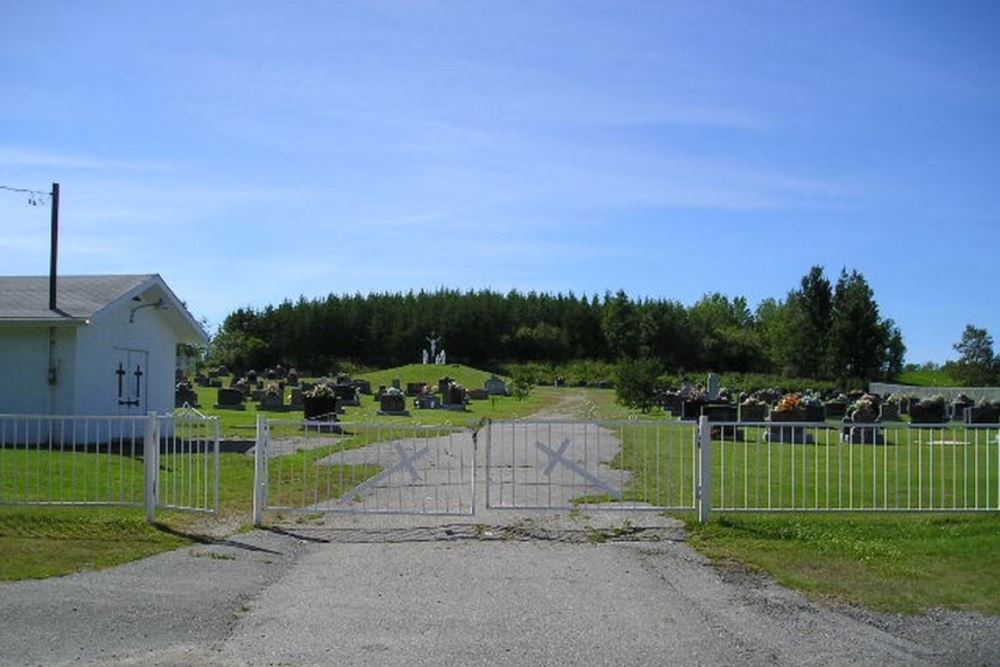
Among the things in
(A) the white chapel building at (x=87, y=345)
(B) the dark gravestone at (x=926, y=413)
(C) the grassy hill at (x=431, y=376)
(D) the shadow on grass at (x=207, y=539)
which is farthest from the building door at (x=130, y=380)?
(C) the grassy hill at (x=431, y=376)

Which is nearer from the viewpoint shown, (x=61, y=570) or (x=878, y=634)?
(x=878, y=634)

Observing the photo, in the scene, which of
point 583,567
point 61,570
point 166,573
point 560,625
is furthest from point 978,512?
point 61,570

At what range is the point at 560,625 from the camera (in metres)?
7.70

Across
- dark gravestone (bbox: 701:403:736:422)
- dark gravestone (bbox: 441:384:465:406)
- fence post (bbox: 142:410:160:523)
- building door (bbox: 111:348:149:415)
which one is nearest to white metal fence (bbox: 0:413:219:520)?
fence post (bbox: 142:410:160:523)

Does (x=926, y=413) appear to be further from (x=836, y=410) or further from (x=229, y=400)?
(x=229, y=400)

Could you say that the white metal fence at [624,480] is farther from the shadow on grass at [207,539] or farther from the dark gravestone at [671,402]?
the dark gravestone at [671,402]

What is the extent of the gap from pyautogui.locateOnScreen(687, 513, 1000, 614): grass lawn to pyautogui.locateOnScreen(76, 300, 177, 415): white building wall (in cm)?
1579

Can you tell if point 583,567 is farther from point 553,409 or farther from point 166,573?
point 553,409

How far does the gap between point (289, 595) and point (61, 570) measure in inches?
95.9

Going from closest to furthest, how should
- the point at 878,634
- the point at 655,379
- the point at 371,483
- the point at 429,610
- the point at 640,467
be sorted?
the point at 878,634
the point at 429,610
the point at 371,483
the point at 640,467
the point at 655,379

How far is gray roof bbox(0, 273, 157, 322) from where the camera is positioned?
2244 cm

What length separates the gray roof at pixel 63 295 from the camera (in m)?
22.4

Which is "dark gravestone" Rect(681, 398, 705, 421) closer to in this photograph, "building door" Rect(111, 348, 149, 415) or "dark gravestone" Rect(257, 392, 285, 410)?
"building door" Rect(111, 348, 149, 415)

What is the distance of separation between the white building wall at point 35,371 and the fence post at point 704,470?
15.6 meters
